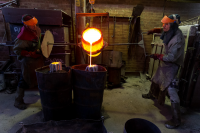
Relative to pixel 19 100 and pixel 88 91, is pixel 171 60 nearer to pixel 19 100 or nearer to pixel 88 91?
pixel 88 91

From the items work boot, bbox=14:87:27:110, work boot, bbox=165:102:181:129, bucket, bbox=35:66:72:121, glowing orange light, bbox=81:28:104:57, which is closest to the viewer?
bucket, bbox=35:66:72:121

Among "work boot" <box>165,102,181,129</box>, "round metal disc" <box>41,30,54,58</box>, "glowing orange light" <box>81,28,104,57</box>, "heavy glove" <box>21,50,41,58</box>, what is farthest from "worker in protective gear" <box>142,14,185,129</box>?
"heavy glove" <box>21,50,41,58</box>

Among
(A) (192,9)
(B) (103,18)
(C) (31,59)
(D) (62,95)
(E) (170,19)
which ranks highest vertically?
(A) (192,9)

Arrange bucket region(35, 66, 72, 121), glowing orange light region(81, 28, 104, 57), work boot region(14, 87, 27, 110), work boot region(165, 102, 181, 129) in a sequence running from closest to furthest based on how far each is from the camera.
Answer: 1. bucket region(35, 66, 72, 121)
2. glowing orange light region(81, 28, 104, 57)
3. work boot region(165, 102, 181, 129)
4. work boot region(14, 87, 27, 110)

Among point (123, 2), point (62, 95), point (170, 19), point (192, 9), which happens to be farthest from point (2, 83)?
point (192, 9)

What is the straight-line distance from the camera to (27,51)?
271 cm

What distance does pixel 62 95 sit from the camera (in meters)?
2.12

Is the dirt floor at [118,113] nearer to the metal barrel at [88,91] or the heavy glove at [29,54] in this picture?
the metal barrel at [88,91]

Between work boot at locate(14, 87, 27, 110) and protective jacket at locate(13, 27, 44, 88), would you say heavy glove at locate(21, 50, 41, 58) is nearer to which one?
protective jacket at locate(13, 27, 44, 88)

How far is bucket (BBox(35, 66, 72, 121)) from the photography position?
6.46 ft

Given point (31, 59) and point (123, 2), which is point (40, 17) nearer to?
point (31, 59)

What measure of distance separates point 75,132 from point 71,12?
442 centimetres

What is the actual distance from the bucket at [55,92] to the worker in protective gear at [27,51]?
784 mm

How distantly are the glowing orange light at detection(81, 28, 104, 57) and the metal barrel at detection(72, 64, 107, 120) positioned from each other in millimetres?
393
